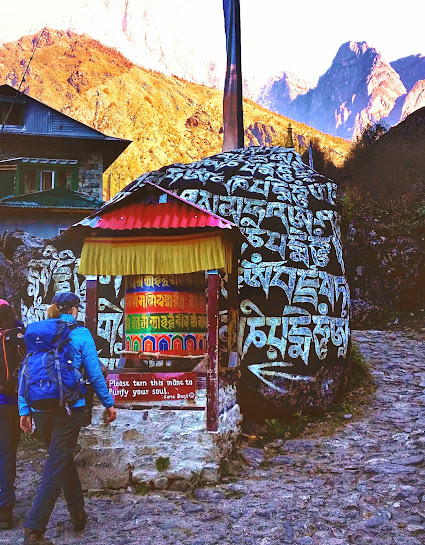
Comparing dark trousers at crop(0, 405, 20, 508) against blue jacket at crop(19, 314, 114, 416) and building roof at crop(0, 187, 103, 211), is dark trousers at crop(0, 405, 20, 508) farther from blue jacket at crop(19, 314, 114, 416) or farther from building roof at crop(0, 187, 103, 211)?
building roof at crop(0, 187, 103, 211)

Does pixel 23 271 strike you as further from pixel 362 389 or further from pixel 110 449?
pixel 362 389

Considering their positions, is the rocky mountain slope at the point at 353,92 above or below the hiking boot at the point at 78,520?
above

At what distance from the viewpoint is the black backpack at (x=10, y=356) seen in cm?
522

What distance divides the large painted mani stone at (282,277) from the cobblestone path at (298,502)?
0.83 metres

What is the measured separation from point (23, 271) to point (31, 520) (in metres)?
6.18

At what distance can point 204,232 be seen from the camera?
21.9 feet

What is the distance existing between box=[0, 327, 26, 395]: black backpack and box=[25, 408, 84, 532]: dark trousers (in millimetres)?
591

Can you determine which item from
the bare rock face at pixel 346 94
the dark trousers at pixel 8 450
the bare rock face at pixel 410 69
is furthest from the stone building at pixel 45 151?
the bare rock face at pixel 410 69

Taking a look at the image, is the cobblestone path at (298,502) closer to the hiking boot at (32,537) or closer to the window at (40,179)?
the hiking boot at (32,537)

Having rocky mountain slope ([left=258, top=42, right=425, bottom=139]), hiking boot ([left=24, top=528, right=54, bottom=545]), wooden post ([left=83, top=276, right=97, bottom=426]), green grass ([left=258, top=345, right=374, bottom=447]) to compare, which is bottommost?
hiking boot ([left=24, top=528, right=54, bottom=545])

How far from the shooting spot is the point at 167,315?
7.28 metres

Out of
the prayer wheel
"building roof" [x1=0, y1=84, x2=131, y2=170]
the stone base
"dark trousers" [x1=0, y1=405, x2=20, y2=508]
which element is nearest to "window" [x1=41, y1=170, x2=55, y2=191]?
"building roof" [x1=0, y1=84, x2=131, y2=170]

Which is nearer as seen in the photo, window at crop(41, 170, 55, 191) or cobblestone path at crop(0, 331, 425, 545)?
cobblestone path at crop(0, 331, 425, 545)

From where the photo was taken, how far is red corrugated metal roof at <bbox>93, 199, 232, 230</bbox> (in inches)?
255
